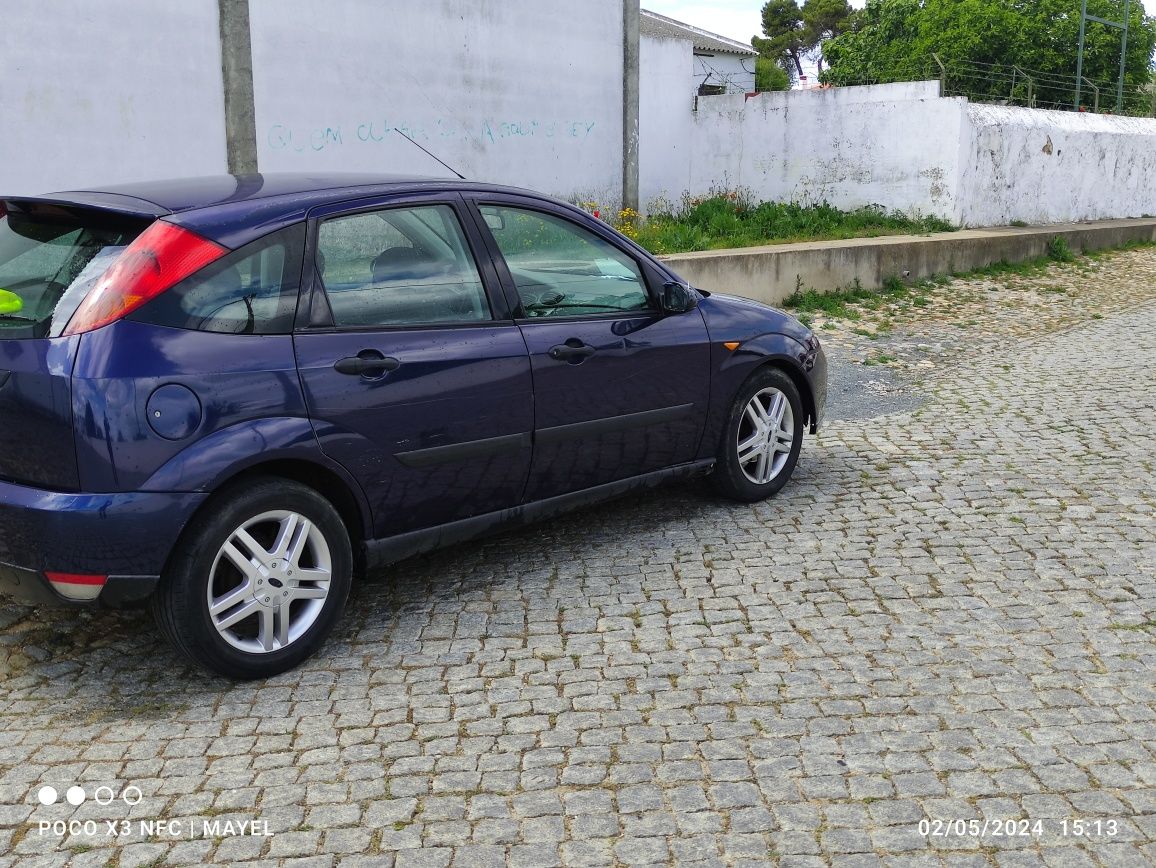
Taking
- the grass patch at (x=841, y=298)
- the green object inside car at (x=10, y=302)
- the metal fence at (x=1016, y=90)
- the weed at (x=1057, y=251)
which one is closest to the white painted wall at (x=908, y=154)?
the metal fence at (x=1016, y=90)

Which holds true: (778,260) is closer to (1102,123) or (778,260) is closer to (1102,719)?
(1102,719)

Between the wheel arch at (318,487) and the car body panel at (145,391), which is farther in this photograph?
the wheel arch at (318,487)

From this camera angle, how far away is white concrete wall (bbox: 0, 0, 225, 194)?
37.3 ft

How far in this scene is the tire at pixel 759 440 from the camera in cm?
585

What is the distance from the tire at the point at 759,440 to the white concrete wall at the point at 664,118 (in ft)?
46.6

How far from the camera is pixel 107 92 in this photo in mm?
12031

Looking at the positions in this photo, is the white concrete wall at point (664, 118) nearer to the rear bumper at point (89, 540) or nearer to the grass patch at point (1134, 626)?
the grass patch at point (1134, 626)

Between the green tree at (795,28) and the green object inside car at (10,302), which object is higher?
the green tree at (795,28)

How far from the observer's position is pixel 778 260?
42.0 feet

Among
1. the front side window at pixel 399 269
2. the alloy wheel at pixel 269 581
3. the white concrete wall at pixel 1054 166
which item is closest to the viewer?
the alloy wheel at pixel 269 581

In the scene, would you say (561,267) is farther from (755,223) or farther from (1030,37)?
(1030,37)

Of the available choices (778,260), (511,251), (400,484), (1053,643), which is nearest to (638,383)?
(511,251)

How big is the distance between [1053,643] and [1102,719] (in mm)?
619

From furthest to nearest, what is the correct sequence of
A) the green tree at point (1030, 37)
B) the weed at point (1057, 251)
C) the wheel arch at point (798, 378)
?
1. the green tree at point (1030, 37)
2. the weed at point (1057, 251)
3. the wheel arch at point (798, 378)
